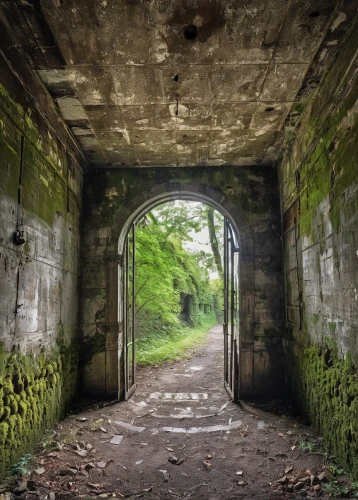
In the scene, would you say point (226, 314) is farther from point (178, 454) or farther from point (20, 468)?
point (20, 468)

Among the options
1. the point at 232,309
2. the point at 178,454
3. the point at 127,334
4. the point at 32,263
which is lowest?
the point at 178,454

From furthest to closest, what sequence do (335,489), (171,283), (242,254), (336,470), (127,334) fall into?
(171,283) → (127,334) → (242,254) → (336,470) → (335,489)

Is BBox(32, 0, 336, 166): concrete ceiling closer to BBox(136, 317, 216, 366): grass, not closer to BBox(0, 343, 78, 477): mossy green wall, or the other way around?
BBox(0, 343, 78, 477): mossy green wall

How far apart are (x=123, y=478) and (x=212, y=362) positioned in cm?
631

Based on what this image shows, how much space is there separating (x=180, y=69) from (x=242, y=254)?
3.30 metres

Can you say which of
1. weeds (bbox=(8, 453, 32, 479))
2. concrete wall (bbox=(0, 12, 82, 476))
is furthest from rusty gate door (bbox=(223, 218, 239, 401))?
weeds (bbox=(8, 453, 32, 479))

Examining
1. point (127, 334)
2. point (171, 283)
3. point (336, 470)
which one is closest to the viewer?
point (336, 470)

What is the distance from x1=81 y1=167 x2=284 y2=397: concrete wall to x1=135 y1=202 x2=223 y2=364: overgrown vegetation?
8.52 ft

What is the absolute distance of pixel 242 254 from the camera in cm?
632

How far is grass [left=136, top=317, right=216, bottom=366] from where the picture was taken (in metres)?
9.25

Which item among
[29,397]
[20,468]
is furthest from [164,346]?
[20,468]

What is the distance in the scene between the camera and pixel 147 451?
13.9 ft

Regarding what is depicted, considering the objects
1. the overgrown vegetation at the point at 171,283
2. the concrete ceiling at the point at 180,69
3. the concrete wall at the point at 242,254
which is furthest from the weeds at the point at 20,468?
the overgrown vegetation at the point at 171,283

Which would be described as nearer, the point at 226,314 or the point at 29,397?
the point at 29,397
